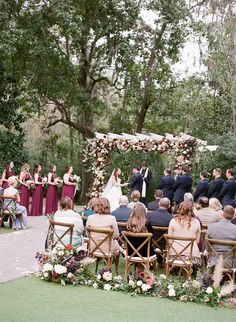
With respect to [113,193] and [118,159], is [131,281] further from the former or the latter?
[118,159]

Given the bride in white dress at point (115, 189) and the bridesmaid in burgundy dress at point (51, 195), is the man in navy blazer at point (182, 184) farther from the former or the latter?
the bridesmaid in burgundy dress at point (51, 195)

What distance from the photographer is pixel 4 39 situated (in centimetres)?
1756

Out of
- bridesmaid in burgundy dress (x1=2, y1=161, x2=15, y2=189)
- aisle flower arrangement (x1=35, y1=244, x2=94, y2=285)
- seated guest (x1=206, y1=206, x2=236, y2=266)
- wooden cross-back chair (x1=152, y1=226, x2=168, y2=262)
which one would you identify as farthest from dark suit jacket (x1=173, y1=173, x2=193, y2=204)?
aisle flower arrangement (x1=35, y1=244, x2=94, y2=285)

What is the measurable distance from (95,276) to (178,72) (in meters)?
15.7

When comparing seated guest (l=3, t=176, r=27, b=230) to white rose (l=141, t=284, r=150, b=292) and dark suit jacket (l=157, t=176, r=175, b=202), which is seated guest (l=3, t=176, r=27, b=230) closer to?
dark suit jacket (l=157, t=176, r=175, b=202)

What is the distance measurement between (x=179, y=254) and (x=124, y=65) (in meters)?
13.1

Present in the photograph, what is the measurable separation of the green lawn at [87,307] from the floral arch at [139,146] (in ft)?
26.0

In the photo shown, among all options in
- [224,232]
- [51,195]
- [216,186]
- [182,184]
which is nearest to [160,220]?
[224,232]

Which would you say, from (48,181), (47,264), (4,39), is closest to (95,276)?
(47,264)

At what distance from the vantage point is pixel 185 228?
7727 millimetres

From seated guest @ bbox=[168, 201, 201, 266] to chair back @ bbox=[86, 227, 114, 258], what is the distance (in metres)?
0.91

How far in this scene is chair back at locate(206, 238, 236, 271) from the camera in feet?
23.3

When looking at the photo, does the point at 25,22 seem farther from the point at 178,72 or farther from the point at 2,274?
the point at 2,274

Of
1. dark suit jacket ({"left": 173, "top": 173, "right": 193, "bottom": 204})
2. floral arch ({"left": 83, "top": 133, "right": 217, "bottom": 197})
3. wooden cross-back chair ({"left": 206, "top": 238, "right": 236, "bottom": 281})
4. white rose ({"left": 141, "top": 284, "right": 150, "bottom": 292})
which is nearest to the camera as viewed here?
white rose ({"left": 141, "top": 284, "right": 150, "bottom": 292})
